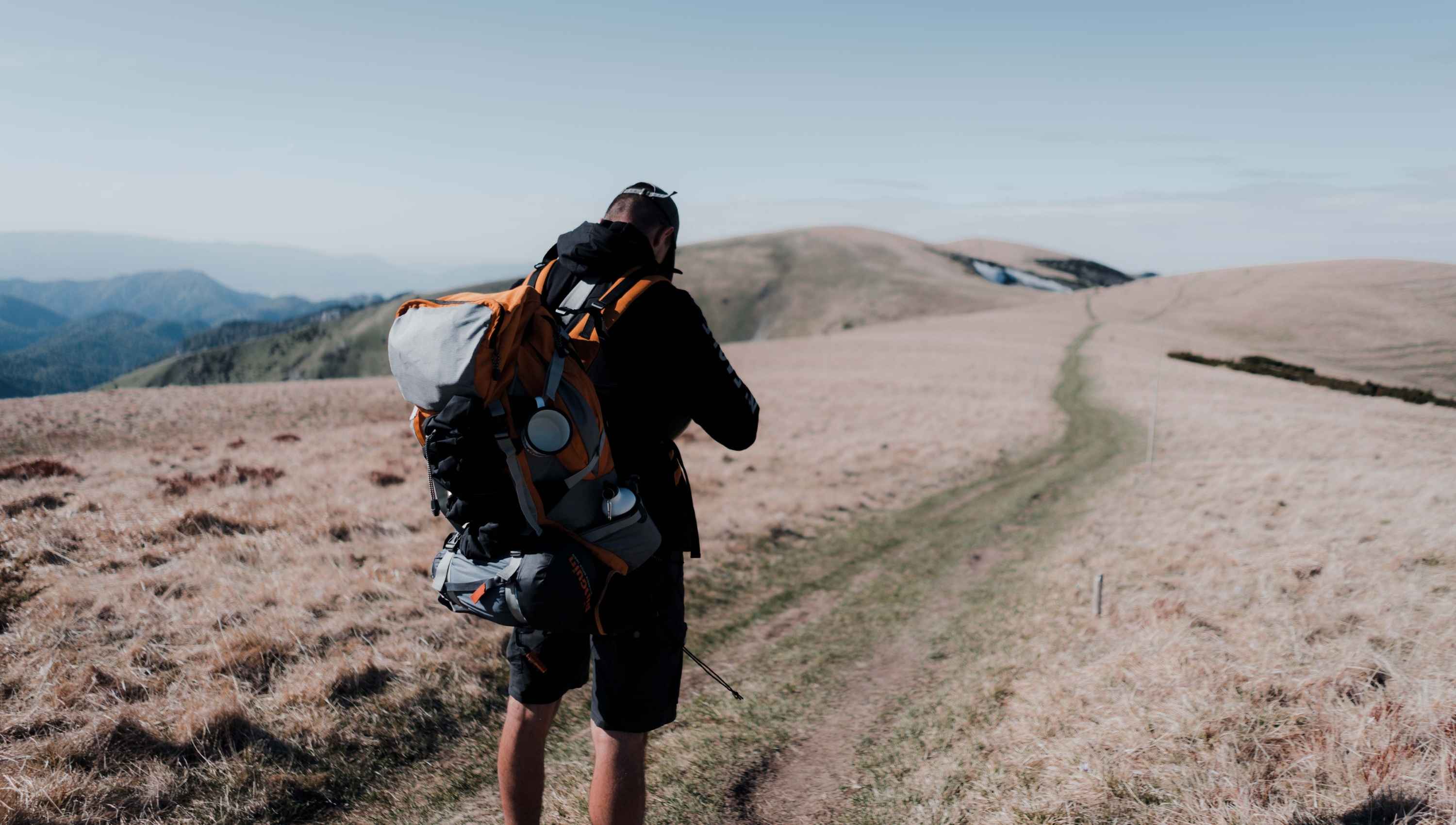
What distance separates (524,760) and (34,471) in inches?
475

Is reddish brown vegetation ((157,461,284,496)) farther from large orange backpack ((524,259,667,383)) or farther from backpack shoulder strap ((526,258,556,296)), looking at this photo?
large orange backpack ((524,259,667,383))

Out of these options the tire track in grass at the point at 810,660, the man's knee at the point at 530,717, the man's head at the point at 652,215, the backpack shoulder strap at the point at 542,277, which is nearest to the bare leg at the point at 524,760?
the man's knee at the point at 530,717

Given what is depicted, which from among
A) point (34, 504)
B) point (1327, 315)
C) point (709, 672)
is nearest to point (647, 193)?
point (709, 672)

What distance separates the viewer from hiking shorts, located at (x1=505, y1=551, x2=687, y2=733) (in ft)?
9.85

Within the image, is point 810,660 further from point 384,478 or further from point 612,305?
point 384,478

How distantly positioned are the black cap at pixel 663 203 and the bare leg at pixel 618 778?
Result: 1976 millimetres

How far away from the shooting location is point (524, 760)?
337 cm

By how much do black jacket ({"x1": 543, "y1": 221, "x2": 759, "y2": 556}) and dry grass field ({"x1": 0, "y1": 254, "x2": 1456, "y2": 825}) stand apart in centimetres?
273

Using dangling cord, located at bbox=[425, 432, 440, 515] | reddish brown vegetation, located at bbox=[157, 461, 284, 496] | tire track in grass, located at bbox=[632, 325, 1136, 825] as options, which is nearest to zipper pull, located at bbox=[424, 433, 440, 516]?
dangling cord, located at bbox=[425, 432, 440, 515]

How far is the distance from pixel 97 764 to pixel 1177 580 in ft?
31.3

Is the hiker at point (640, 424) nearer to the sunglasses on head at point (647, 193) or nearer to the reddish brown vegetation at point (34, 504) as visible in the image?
the sunglasses on head at point (647, 193)

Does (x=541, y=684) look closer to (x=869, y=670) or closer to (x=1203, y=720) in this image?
(x=1203, y=720)

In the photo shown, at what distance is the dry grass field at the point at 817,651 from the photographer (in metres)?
4.28

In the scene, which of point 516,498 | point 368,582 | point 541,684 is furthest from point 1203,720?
point 368,582
